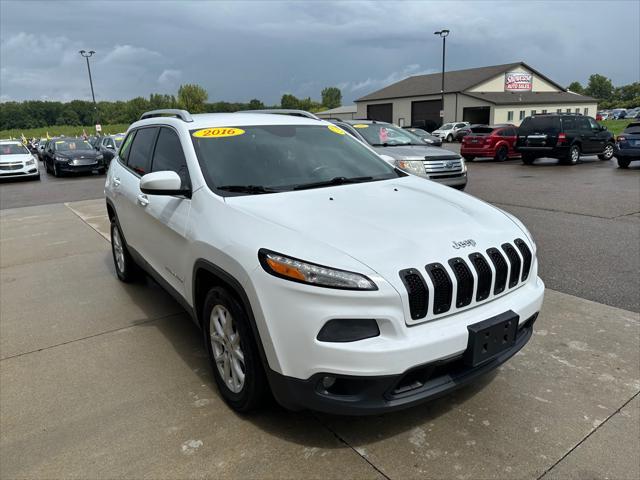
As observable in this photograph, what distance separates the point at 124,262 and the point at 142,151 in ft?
4.46

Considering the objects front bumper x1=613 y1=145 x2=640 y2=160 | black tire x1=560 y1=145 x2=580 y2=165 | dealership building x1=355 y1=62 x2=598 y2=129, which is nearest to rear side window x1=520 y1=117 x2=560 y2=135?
black tire x1=560 y1=145 x2=580 y2=165

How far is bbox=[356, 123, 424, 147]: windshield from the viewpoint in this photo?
10.5 m

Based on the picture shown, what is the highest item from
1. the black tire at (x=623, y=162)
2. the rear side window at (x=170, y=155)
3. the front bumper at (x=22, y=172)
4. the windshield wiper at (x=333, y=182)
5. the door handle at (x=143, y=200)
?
the rear side window at (x=170, y=155)

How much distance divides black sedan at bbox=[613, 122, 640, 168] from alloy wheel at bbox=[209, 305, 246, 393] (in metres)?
16.4

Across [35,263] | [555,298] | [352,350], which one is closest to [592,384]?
[555,298]

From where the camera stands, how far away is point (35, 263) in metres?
6.47

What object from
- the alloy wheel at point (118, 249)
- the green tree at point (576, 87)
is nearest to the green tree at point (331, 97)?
the green tree at point (576, 87)

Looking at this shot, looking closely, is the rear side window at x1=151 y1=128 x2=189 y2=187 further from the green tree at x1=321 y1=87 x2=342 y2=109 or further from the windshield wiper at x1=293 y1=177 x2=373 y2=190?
the green tree at x1=321 y1=87 x2=342 y2=109

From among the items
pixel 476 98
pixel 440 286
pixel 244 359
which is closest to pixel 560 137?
pixel 440 286

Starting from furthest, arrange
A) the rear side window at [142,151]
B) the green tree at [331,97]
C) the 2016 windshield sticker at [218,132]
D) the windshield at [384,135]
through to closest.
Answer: the green tree at [331,97]
the windshield at [384,135]
the rear side window at [142,151]
the 2016 windshield sticker at [218,132]

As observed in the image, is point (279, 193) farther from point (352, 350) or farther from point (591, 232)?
point (591, 232)

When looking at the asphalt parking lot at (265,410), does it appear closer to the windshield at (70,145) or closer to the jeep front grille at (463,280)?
the jeep front grille at (463,280)

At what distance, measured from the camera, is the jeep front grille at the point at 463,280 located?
2318 millimetres

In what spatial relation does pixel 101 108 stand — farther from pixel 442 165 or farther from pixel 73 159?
pixel 442 165
